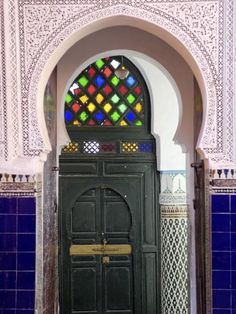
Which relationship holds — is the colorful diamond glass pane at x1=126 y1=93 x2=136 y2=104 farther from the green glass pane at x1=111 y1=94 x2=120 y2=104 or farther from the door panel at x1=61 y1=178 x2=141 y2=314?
the door panel at x1=61 y1=178 x2=141 y2=314

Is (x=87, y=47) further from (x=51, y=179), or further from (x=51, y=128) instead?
(x=51, y=179)

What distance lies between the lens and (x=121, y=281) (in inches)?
233

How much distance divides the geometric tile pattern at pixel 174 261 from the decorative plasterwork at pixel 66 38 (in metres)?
2.45

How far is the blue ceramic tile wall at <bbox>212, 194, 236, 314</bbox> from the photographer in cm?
322

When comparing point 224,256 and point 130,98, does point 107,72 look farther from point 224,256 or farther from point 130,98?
point 224,256

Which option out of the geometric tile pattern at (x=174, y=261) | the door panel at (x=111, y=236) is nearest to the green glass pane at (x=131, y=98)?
the door panel at (x=111, y=236)

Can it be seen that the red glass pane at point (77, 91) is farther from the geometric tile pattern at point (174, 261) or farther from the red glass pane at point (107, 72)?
the geometric tile pattern at point (174, 261)

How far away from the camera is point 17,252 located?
3254 millimetres

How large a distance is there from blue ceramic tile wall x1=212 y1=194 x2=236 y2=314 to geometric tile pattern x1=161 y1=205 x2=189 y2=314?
221cm

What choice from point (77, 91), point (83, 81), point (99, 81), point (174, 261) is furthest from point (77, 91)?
point (174, 261)

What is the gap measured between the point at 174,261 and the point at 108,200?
3.14 ft

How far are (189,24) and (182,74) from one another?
105cm

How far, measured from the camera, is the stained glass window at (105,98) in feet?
19.5

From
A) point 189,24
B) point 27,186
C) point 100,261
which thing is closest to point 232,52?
point 189,24
